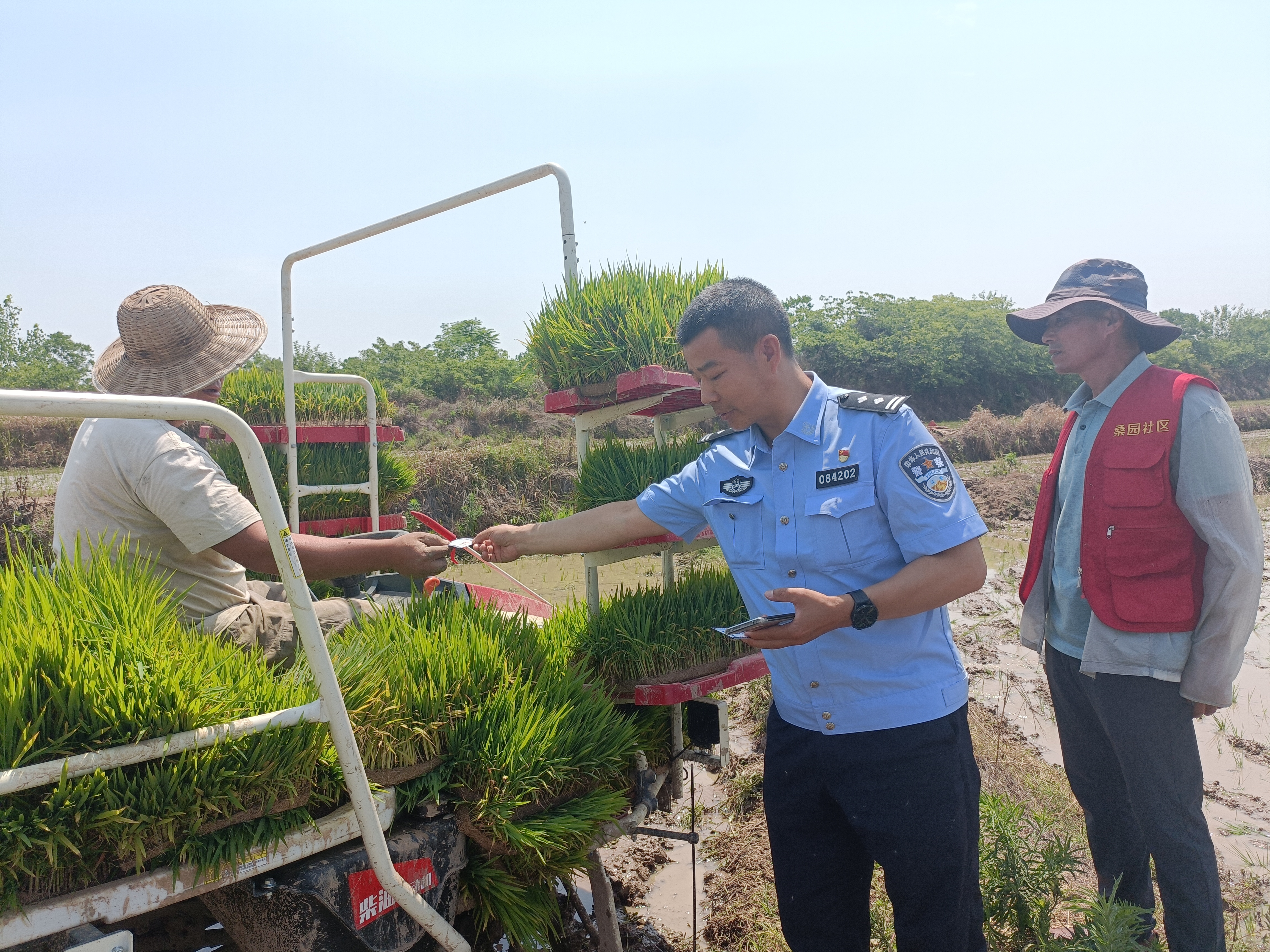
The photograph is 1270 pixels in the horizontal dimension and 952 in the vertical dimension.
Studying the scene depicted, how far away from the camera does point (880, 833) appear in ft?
6.70

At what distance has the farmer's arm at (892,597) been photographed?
1.91 metres

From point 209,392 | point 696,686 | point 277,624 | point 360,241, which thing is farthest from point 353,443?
point 696,686

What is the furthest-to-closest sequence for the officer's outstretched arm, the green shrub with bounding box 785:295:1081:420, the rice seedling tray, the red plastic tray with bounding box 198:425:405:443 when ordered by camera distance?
the green shrub with bounding box 785:295:1081:420 → the red plastic tray with bounding box 198:425:405:443 → the officer's outstretched arm → the rice seedling tray

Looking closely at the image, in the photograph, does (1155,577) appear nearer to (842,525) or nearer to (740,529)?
(842,525)

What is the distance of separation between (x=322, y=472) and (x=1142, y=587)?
5488 mm

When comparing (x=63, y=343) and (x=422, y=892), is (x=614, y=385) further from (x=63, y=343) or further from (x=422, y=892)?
(x=63, y=343)

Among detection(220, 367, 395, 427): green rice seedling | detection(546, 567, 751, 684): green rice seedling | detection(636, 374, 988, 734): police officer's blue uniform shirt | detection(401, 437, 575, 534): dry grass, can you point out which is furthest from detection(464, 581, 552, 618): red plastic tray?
detection(401, 437, 575, 534): dry grass

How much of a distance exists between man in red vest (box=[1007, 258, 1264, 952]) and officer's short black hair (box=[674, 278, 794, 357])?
1.20m

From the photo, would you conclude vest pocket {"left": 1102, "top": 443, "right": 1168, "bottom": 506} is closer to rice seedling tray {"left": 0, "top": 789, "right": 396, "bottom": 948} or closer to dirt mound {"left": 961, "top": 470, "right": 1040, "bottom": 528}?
rice seedling tray {"left": 0, "top": 789, "right": 396, "bottom": 948}

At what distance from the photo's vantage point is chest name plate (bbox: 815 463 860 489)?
2115 millimetres

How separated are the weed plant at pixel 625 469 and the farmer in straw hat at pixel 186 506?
0.61m


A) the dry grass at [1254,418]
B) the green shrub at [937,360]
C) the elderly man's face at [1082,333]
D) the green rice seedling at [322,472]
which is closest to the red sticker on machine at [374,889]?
the elderly man's face at [1082,333]

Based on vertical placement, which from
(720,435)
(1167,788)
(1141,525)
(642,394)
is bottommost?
(1167,788)

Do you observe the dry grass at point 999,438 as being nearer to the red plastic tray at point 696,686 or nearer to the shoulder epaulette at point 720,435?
the red plastic tray at point 696,686
